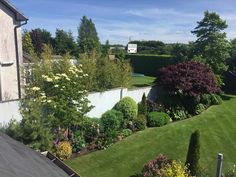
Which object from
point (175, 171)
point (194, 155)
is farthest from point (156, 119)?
point (175, 171)

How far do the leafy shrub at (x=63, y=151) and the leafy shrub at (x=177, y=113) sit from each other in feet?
26.0

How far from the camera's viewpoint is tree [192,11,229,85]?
85.5 feet

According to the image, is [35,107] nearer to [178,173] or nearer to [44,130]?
[44,130]

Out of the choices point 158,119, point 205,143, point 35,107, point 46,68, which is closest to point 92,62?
point 46,68

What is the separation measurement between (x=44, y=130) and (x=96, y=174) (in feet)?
7.72

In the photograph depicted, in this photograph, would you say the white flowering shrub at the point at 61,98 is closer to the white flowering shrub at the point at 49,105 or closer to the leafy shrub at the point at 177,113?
the white flowering shrub at the point at 49,105

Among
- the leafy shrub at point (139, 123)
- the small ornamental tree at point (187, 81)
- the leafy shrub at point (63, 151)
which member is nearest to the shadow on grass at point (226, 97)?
the small ornamental tree at point (187, 81)

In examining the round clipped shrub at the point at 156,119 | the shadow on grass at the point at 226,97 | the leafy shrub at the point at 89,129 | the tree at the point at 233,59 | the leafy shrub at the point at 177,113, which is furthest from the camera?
the tree at the point at 233,59

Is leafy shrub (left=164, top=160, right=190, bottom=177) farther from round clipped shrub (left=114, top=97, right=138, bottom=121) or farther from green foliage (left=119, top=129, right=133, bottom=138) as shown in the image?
round clipped shrub (left=114, top=97, right=138, bottom=121)

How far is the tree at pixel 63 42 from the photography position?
48.2m

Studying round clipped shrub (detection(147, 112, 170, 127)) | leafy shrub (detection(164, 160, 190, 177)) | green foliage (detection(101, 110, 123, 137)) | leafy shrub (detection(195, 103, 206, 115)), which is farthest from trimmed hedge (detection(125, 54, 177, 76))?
leafy shrub (detection(164, 160, 190, 177))

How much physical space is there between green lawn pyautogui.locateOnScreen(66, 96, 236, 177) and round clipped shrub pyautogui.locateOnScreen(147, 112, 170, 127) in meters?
0.32

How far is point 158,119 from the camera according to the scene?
17.3m

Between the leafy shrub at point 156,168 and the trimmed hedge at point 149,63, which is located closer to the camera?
the leafy shrub at point 156,168
